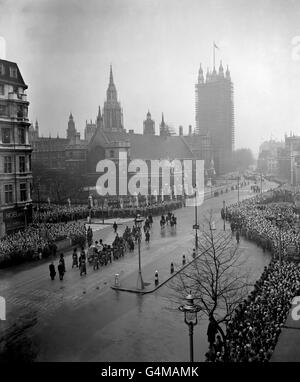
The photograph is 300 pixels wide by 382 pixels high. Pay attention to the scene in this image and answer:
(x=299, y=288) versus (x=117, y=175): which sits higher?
(x=117, y=175)

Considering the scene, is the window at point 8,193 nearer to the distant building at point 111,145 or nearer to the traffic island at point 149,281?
the traffic island at point 149,281

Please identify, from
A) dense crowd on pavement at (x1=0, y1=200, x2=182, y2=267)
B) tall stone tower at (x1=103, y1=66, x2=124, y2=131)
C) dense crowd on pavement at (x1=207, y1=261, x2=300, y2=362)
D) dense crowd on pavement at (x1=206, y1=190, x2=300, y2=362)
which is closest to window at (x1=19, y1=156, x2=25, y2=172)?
dense crowd on pavement at (x1=0, y1=200, x2=182, y2=267)

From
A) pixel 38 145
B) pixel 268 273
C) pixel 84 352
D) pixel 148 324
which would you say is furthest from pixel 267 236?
pixel 38 145

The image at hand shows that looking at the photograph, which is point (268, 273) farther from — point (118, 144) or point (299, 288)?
point (118, 144)

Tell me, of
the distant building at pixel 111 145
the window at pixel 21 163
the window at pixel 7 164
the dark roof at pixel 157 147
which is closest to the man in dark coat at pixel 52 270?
the window at pixel 7 164

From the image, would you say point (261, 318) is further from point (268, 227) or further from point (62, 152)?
point (62, 152)
